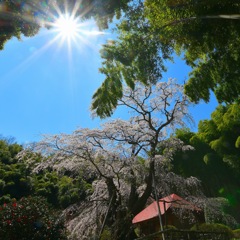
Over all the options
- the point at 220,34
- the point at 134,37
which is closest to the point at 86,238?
the point at 134,37

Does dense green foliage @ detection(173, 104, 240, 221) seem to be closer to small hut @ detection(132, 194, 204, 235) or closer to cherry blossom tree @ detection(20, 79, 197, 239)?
small hut @ detection(132, 194, 204, 235)

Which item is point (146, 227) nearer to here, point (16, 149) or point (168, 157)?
point (168, 157)

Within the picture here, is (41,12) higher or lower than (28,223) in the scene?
higher

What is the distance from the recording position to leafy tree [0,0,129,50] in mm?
5916

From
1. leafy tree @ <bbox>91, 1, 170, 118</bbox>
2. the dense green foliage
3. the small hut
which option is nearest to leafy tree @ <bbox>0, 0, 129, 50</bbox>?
leafy tree @ <bbox>91, 1, 170, 118</bbox>

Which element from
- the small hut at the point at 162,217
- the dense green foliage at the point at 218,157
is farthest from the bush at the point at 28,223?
the dense green foliage at the point at 218,157

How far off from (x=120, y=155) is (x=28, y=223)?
5.41 m

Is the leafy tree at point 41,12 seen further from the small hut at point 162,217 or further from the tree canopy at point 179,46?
the small hut at point 162,217

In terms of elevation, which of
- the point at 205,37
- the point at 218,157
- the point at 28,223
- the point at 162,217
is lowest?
the point at 28,223

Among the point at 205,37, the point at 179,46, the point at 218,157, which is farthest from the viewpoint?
the point at 218,157

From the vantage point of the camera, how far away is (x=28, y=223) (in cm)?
734

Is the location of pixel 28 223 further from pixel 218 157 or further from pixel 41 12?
pixel 218 157

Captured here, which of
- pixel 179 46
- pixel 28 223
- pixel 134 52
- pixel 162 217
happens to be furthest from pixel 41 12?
pixel 162 217

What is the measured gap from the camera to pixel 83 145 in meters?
11.4
